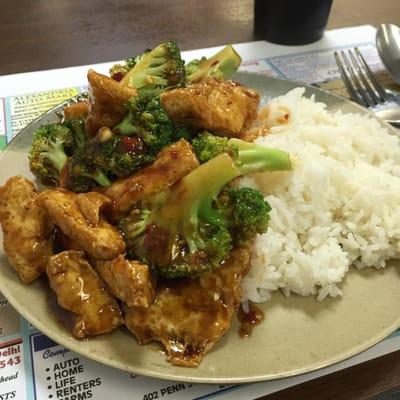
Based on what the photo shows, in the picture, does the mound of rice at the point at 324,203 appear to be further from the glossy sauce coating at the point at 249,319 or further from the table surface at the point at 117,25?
the table surface at the point at 117,25

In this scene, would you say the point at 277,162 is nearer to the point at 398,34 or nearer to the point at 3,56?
the point at 398,34

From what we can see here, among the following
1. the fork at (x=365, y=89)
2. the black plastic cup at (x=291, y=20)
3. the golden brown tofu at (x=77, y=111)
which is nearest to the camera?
the golden brown tofu at (x=77, y=111)

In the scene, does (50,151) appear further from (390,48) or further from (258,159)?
(390,48)

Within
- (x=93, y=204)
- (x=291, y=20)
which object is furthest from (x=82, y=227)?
(x=291, y=20)

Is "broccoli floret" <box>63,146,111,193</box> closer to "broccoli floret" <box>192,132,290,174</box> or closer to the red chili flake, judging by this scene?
"broccoli floret" <box>192,132,290,174</box>

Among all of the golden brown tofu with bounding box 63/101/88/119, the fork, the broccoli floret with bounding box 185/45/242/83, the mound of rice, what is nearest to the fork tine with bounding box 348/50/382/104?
the fork

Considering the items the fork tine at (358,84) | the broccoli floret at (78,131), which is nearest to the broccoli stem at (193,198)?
the broccoli floret at (78,131)

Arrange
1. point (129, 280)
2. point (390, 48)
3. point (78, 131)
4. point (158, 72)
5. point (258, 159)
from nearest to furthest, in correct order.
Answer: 1. point (129, 280)
2. point (258, 159)
3. point (78, 131)
4. point (158, 72)
5. point (390, 48)
